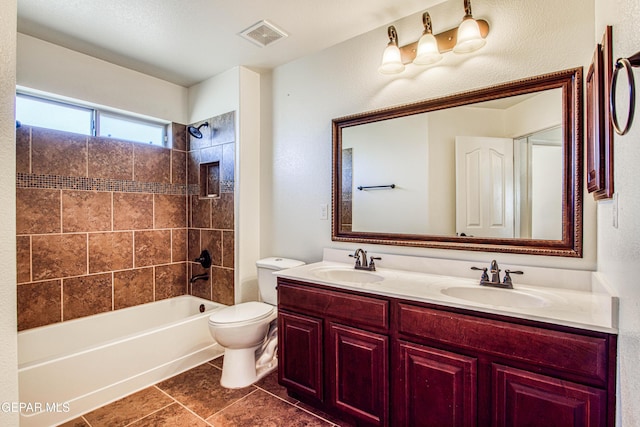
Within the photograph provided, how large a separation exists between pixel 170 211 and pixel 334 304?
2189 mm

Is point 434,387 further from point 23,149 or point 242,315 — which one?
point 23,149

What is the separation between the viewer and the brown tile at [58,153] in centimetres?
230

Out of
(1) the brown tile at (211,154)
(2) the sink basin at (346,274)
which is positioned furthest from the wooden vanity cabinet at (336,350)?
(1) the brown tile at (211,154)

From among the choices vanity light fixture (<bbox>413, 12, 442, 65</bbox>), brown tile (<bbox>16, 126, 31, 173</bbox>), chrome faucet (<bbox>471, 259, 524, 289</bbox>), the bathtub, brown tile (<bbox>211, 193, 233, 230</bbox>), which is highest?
vanity light fixture (<bbox>413, 12, 442, 65</bbox>)

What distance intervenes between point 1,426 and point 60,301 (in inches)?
76.7

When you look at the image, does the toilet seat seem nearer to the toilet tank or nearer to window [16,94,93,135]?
the toilet tank

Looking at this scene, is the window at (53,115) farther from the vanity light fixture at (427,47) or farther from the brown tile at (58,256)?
the vanity light fixture at (427,47)

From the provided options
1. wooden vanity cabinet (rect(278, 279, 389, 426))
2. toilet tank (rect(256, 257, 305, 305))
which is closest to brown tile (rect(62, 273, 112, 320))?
toilet tank (rect(256, 257, 305, 305))

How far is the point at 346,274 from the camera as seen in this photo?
2.11 meters

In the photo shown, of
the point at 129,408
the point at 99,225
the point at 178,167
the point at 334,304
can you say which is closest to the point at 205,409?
the point at 129,408

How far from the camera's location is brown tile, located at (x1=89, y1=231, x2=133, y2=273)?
2595 millimetres

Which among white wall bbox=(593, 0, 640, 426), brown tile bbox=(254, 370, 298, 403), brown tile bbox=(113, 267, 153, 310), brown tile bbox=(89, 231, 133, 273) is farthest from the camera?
brown tile bbox=(113, 267, 153, 310)

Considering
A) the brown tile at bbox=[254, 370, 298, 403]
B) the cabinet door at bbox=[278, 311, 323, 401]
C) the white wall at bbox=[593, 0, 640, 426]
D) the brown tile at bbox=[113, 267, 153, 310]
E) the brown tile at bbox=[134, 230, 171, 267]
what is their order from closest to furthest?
the white wall at bbox=[593, 0, 640, 426]
the cabinet door at bbox=[278, 311, 323, 401]
the brown tile at bbox=[254, 370, 298, 403]
the brown tile at bbox=[113, 267, 153, 310]
the brown tile at bbox=[134, 230, 171, 267]

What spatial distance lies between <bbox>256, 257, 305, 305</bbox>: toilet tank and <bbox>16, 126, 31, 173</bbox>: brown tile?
1849 mm
